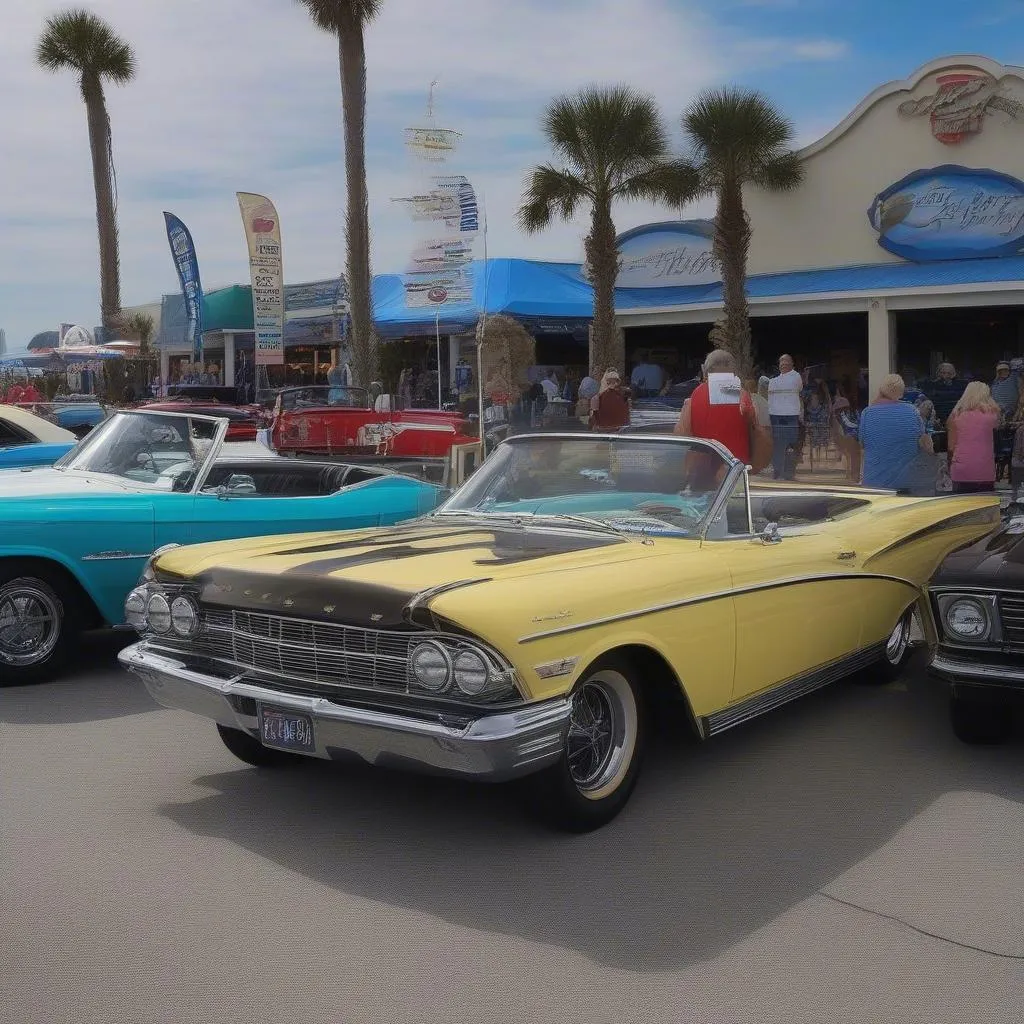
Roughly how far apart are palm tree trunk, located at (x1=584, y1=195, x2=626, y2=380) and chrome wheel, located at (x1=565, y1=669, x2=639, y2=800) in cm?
2060

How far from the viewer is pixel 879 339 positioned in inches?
910

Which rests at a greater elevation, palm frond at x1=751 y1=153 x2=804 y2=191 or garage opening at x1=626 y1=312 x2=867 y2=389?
palm frond at x1=751 y1=153 x2=804 y2=191

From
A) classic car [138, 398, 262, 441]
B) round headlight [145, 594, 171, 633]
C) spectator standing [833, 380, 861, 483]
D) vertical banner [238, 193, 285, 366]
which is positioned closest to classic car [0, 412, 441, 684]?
round headlight [145, 594, 171, 633]

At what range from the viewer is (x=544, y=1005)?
330cm

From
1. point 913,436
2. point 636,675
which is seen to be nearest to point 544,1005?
point 636,675

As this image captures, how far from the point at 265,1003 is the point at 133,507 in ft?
14.2

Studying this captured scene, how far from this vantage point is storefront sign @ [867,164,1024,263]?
21266mm

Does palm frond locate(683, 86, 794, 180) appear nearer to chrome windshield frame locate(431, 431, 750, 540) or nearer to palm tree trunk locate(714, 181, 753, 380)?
palm tree trunk locate(714, 181, 753, 380)

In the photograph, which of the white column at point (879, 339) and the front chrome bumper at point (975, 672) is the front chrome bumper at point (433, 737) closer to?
the front chrome bumper at point (975, 672)

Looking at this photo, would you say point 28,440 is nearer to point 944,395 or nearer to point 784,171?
point 944,395

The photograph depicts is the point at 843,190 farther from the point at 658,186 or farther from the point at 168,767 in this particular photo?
the point at 168,767

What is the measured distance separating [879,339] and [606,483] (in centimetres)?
1880

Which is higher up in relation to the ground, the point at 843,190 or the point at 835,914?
the point at 843,190

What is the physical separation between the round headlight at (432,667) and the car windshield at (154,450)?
3.79 meters
